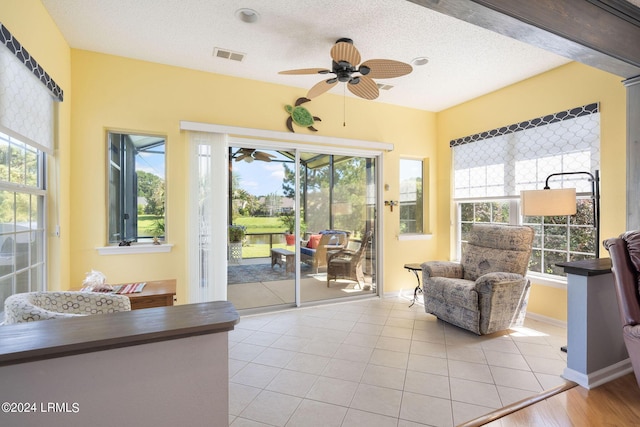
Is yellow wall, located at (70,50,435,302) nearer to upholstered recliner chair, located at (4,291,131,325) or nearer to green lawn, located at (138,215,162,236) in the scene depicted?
green lawn, located at (138,215,162,236)

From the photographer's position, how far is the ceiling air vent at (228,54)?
Result: 3.08 metres

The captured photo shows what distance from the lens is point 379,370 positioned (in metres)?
2.47

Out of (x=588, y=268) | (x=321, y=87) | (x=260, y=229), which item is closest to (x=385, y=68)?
(x=321, y=87)

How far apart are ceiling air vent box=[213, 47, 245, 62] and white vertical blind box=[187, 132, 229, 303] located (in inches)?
32.5

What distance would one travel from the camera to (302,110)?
3988 millimetres

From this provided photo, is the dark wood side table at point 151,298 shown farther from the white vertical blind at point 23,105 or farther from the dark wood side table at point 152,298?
the white vertical blind at point 23,105

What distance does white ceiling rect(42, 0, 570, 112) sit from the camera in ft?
7.99

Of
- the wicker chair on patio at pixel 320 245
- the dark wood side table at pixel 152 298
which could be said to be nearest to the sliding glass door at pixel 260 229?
the wicker chair on patio at pixel 320 245

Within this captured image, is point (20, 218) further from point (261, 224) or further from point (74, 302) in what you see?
point (261, 224)

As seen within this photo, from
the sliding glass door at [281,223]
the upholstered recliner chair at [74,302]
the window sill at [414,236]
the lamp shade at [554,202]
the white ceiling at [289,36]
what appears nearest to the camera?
the upholstered recliner chair at [74,302]

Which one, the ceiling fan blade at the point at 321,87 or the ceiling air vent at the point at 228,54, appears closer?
the ceiling fan blade at the point at 321,87

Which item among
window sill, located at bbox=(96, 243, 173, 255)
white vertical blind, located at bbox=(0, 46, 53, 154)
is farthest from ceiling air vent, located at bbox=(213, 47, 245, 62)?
window sill, located at bbox=(96, 243, 173, 255)

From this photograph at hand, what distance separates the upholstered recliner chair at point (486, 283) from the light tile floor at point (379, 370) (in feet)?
0.61

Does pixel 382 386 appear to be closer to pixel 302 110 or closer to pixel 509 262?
pixel 509 262
